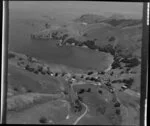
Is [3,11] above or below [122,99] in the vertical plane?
above

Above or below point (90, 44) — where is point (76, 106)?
below

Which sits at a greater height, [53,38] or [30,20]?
[30,20]

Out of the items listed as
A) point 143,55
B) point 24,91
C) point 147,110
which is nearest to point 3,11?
point 24,91

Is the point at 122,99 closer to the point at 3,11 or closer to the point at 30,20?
the point at 30,20

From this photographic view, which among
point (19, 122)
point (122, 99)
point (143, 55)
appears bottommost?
point (19, 122)

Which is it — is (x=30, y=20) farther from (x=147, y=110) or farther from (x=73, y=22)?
(x=147, y=110)

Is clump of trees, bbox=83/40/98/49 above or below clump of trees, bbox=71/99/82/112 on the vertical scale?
above

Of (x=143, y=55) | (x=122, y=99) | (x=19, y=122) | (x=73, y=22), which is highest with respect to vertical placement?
(x=73, y=22)

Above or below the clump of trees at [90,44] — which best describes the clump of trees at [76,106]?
below

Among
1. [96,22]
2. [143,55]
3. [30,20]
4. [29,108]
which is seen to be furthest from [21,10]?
[143,55]
